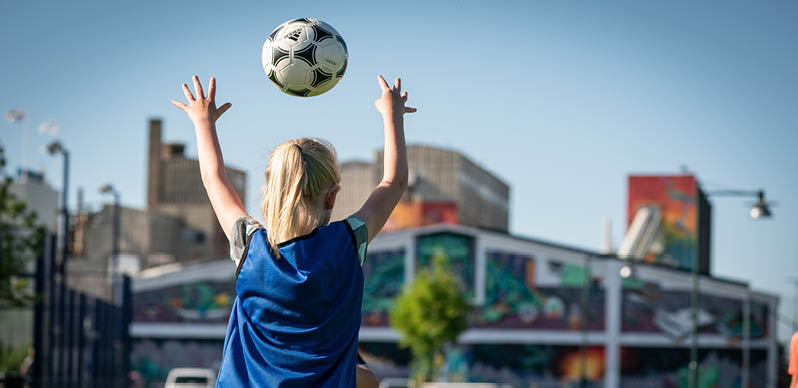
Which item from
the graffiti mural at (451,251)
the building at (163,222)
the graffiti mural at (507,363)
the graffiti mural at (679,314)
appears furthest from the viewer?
the building at (163,222)

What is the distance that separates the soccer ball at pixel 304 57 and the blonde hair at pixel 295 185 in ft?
4.44

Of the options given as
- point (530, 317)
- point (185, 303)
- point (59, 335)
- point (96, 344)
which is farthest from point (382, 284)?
point (59, 335)

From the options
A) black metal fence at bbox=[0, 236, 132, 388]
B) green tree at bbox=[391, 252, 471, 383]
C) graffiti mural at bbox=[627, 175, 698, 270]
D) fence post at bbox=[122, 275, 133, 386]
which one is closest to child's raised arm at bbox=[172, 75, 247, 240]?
black metal fence at bbox=[0, 236, 132, 388]

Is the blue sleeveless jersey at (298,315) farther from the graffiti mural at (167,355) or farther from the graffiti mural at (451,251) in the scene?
the graffiti mural at (167,355)

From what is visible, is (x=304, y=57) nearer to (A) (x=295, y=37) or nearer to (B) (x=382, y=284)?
(A) (x=295, y=37)

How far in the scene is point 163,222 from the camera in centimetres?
6875

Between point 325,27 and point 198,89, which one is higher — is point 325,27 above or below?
above

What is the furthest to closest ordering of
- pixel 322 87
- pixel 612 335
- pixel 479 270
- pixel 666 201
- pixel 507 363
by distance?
pixel 666 201 < pixel 479 270 < pixel 612 335 < pixel 507 363 < pixel 322 87

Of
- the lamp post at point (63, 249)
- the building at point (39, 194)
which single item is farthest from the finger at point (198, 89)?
the building at point (39, 194)

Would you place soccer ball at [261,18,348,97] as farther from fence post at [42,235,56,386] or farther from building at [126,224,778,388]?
building at [126,224,778,388]

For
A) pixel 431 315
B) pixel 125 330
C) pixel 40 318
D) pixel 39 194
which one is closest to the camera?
pixel 40 318

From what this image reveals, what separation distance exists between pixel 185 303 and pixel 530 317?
17599 millimetres

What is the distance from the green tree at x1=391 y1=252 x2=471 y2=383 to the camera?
4703 centimetres

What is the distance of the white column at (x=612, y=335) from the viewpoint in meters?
53.4
